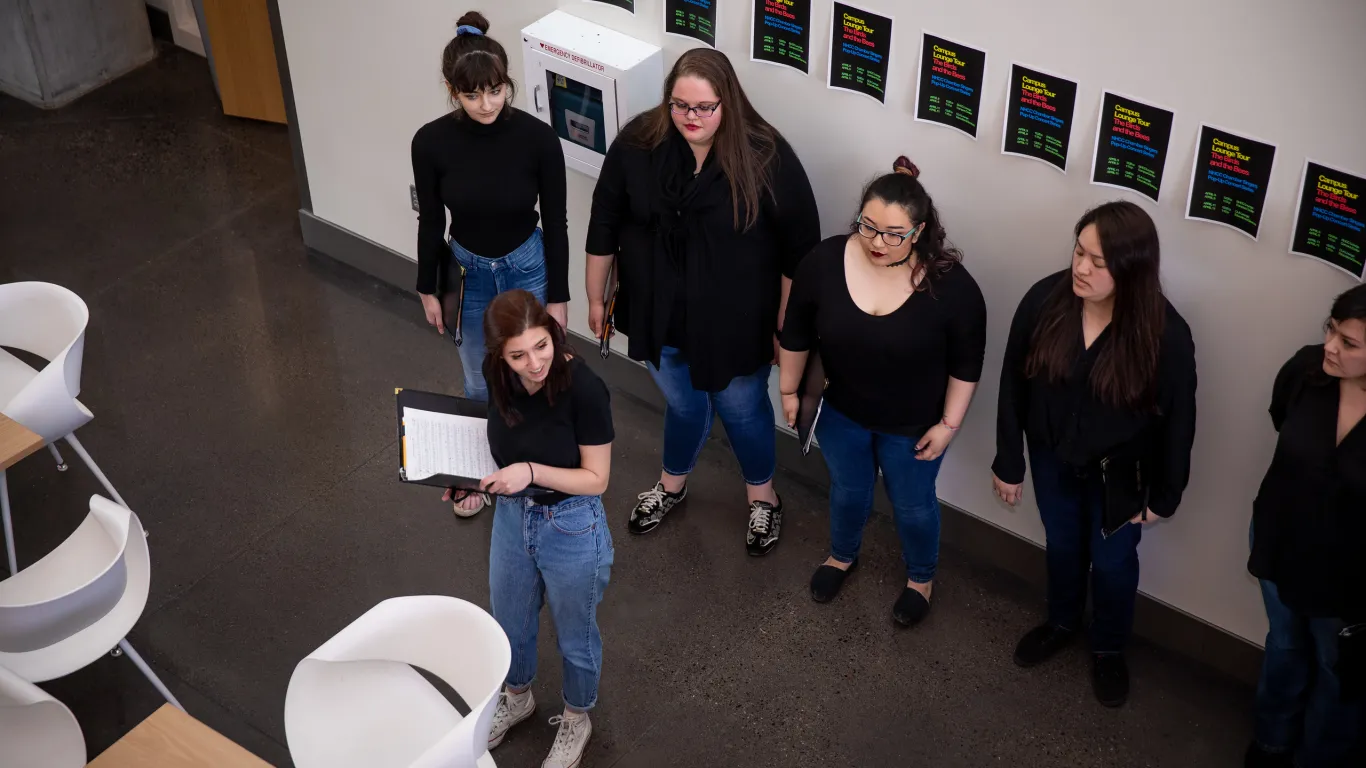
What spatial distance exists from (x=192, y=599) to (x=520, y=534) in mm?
1600

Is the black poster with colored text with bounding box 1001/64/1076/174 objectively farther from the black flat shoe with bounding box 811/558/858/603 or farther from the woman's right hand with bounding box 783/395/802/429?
the black flat shoe with bounding box 811/558/858/603

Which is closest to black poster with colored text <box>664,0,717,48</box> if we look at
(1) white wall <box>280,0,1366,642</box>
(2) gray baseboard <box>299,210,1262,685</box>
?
(1) white wall <box>280,0,1366,642</box>

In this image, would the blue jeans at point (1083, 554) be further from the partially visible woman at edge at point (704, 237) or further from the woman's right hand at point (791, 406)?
the partially visible woman at edge at point (704, 237)

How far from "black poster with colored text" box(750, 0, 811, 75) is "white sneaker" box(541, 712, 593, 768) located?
1.97 m

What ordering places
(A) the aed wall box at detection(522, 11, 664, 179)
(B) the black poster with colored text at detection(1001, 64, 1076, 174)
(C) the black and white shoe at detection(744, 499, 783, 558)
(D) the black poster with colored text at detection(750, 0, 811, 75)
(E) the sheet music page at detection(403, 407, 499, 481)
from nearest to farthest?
(E) the sheet music page at detection(403, 407, 499, 481) < (B) the black poster with colored text at detection(1001, 64, 1076, 174) < (D) the black poster with colored text at detection(750, 0, 811, 75) < (A) the aed wall box at detection(522, 11, 664, 179) < (C) the black and white shoe at detection(744, 499, 783, 558)

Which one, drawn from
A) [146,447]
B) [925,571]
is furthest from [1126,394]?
[146,447]

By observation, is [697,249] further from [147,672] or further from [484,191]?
[147,672]

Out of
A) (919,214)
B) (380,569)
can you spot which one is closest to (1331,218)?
(919,214)

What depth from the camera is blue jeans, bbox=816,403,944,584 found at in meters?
3.68

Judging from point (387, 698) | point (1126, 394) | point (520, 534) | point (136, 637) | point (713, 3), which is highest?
point (713, 3)

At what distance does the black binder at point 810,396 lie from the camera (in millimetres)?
3650

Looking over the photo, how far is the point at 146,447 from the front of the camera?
4.70 m

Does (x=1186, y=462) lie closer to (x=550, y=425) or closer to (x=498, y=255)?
(x=550, y=425)

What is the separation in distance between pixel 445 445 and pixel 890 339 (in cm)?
118
